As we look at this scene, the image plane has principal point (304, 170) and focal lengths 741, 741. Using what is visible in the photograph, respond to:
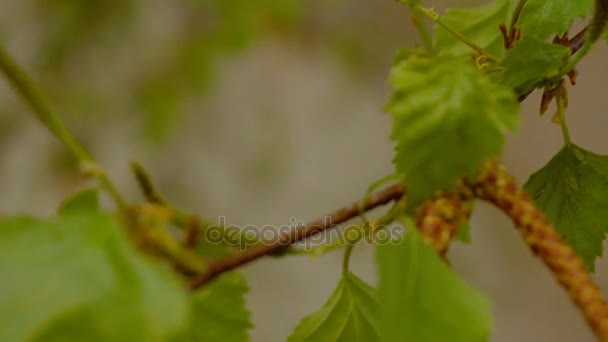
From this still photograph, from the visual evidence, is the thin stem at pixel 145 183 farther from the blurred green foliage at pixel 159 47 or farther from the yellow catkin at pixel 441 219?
the blurred green foliage at pixel 159 47

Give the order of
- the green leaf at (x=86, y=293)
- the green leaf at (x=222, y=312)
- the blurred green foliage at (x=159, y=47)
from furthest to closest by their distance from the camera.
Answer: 1. the blurred green foliage at (x=159, y=47)
2. the green leaf at (x=222, y=312)
3. the green leaf at (x=86, y=293)

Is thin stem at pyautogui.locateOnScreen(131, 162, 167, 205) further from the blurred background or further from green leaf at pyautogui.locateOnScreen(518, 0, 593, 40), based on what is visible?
the blurred background

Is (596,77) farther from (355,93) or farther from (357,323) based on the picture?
(357,323)

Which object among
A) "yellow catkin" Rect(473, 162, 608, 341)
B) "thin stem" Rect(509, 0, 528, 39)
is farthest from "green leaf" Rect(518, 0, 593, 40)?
"yellow catkin" Rect(473, 162, 608, 341)

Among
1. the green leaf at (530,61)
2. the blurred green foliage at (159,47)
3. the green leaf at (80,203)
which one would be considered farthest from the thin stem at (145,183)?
the blurred green foliage at (159,47)

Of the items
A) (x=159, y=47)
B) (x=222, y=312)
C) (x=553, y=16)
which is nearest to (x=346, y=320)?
(x=222, y=312)

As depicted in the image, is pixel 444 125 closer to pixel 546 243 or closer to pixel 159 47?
pixel 546 243
